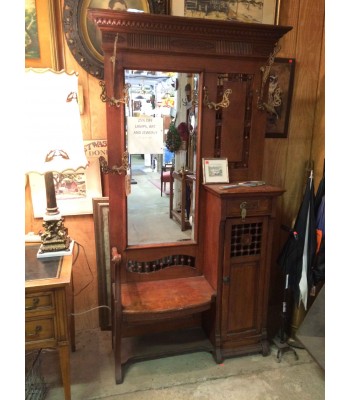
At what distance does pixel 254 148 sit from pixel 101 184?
3.09 ft

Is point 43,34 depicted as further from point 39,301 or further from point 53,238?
point 39,301

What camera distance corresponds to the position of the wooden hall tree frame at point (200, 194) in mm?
1509

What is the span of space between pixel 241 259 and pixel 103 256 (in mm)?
851

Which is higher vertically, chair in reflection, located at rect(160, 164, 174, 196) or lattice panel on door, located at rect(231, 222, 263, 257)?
chair in reflection, located at rect(160, 164, 174, 196)

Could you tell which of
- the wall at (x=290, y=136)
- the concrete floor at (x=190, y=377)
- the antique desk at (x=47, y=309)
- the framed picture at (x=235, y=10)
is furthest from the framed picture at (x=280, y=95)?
the antique desk at (x=47, y=309)

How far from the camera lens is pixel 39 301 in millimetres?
1296

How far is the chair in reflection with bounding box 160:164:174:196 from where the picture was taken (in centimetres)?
173

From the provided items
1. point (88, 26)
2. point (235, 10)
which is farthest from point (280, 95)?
point (88, 26)

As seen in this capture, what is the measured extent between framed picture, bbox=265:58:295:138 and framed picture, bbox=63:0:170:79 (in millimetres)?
785

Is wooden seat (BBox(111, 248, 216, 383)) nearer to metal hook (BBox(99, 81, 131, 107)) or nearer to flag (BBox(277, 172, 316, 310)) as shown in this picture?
flag (BBox(277, 172, 316, 310))

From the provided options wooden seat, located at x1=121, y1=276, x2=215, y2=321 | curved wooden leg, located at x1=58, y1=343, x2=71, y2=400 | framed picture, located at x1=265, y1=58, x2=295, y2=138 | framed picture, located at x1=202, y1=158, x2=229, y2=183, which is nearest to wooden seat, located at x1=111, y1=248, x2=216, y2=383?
wooden seat, located at x1=121, y1=276, x2=215, y2=321

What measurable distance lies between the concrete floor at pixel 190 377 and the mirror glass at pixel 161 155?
0.72 m

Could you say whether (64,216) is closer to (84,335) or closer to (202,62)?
(84,335)
